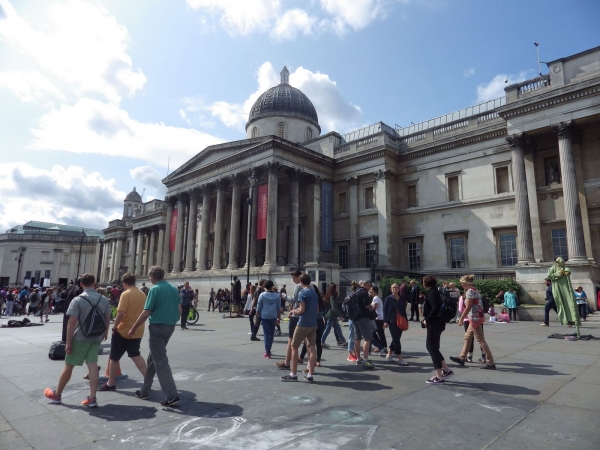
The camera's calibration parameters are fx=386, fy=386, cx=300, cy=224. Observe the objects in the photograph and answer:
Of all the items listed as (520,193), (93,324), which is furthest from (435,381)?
(520,193)

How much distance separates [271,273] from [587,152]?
20329 mm

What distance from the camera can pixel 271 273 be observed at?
26.5 m

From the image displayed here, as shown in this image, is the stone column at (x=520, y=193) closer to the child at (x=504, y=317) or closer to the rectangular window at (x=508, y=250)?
the rectangular window at (x=508, y=250)

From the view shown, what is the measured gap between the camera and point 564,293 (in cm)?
1105

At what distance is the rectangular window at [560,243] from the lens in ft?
72.3

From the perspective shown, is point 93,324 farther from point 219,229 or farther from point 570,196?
point 219,229

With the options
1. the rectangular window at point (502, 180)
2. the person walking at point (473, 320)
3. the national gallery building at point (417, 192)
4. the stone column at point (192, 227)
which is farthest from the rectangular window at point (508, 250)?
the stone column at point (192, 227)

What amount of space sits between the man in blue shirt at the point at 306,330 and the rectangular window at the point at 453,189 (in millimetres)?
23523

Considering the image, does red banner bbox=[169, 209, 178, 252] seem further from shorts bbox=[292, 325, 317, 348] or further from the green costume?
shorts bbox=[292, 325, 317, 348]

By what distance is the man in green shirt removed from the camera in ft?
17.3

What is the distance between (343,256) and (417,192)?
7687mm

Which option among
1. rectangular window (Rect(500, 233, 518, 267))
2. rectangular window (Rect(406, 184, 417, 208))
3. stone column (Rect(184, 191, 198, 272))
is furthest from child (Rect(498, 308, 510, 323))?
stone column (Rect(184, 191, 198, 272))

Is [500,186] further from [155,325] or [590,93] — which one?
Answer: [155,325]

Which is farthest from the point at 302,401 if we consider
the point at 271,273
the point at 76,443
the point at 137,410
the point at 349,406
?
the point at 271,273
